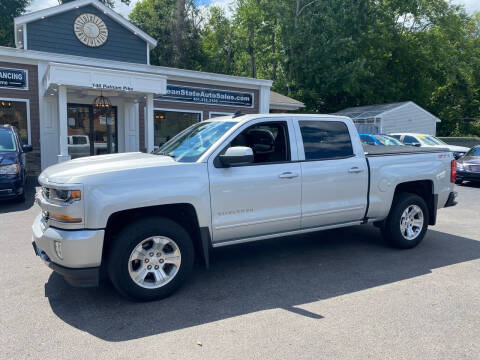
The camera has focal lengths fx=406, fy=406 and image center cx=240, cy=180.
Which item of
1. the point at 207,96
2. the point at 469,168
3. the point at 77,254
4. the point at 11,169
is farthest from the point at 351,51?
the point at 77,254

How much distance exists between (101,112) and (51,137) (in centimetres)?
200

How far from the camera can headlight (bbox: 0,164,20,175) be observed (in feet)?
27.7

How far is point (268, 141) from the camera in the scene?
16.8 ft

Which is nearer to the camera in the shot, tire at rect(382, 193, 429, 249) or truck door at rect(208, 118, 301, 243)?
truck door at rect(208, 118, 301, 243)

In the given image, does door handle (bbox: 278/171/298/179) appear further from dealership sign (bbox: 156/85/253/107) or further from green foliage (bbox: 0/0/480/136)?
green foliage (bbox: 0/0/480/136)

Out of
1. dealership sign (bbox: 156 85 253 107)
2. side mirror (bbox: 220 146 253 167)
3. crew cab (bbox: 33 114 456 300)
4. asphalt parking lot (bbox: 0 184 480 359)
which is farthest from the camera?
dealership sign (bbox: 156 85 253 107)

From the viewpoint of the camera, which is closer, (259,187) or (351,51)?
(259,187)

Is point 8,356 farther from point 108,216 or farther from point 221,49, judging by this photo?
point 221,49

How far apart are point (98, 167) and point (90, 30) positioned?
14423mm

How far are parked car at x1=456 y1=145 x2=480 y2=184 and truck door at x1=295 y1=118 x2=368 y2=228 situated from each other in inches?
410


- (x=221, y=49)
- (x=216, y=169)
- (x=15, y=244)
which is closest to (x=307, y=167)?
(x=216, y=169)

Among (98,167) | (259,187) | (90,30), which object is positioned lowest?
(259,187)

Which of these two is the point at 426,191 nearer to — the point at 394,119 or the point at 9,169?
the point at 9,169

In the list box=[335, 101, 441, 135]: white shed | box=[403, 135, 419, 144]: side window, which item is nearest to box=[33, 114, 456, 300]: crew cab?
box=[403, 135, 419, 144]: side window
